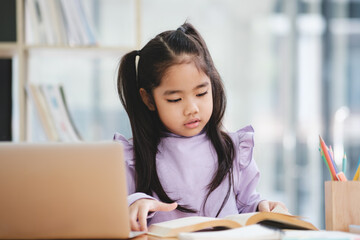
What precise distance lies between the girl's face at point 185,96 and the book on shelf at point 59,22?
3.73 feet

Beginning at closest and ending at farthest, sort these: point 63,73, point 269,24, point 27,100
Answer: point 27,100 → point 63,73 → point 269,24

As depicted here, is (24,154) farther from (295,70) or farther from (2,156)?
(295,70)

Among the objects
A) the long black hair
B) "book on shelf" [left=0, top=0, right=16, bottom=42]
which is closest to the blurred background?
"book on shelf" [left=0, top=0, right=16, bottom=42]

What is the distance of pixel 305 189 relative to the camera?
3535 millimetres

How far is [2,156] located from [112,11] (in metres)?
2.68

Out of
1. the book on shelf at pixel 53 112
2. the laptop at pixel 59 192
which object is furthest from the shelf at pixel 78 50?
the laptop at pixel 59 192

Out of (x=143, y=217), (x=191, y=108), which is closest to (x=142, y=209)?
(x=143, y=217)

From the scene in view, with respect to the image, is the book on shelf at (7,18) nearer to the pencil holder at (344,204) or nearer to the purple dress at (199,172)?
the purple dress at (199,172)

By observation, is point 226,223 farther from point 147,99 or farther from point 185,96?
point 147,99

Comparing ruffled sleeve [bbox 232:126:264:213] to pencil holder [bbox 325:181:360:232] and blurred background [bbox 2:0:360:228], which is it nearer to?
pencil holder [bbox 325:181:360:232]

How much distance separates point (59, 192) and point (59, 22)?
169 cm

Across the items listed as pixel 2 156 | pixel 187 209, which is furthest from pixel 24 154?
pixel 187 209

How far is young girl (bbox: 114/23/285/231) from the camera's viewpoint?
1.30 metres

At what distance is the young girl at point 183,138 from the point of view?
1.30 meters
